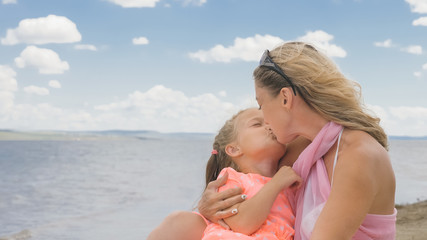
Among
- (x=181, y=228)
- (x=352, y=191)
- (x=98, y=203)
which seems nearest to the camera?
(x=352, y=191)

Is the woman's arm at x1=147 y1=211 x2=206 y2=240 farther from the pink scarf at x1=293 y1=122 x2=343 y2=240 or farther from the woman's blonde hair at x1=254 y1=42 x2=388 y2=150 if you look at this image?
the woman's blonde hair at x1=254 y1=42 x2=388 y2=150

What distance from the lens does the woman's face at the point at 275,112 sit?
2.66 meters

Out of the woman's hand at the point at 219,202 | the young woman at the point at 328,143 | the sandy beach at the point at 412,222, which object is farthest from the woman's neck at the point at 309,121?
the sandy beach at the point at 412,222

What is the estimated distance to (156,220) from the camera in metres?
11.0

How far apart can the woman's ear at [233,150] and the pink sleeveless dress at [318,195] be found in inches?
21.2

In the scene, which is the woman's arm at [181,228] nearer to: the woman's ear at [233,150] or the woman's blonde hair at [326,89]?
the woman's ear at [233,150]

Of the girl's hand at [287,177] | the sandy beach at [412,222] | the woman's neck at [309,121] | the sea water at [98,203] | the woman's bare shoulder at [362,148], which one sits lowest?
the sea water at [98,203]

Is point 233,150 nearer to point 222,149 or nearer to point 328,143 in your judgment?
point 222,149

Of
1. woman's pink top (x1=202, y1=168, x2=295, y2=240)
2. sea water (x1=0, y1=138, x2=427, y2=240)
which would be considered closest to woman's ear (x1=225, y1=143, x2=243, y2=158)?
woman's pink top (x1=202, y1=168, x2=295, y2=240)

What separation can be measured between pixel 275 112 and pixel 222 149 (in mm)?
780

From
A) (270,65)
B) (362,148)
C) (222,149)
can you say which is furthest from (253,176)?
(362,148)

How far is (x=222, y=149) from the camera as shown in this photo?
3.36 metres

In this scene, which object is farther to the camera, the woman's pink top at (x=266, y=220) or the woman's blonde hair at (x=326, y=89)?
the woman's pink top at (x=266, y=220)

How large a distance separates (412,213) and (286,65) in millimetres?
8404
